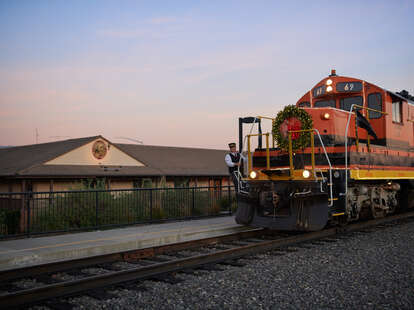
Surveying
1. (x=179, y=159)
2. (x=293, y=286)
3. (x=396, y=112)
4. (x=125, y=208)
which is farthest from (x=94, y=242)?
(x=179, y=159)

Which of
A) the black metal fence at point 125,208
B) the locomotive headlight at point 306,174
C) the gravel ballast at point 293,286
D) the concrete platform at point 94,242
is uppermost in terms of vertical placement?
the locomotive headlight at point 306,174

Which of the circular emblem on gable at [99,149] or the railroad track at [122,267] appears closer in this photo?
the railroad track at [122,267]

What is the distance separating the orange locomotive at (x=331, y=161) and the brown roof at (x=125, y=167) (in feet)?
50.3

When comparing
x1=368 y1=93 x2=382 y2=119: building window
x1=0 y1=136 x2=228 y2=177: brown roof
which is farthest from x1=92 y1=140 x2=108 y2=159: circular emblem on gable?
x1=368 y1=93 x2=382 y2=119: building window

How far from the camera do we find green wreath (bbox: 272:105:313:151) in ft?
29.5

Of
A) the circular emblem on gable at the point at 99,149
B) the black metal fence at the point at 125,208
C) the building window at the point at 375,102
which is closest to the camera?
the building window at the point at 375,102

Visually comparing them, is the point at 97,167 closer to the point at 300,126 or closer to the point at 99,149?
the point at 99,149

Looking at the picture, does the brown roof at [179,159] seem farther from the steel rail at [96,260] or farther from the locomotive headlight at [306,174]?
the locomotive headlight at [306,174]

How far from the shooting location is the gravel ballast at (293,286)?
4582 mm

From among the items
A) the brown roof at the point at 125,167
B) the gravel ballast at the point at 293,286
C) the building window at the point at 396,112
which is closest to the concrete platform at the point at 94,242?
the gravel ballast at the point at 293,286

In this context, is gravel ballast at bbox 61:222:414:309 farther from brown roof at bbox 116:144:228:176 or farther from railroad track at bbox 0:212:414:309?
brown roof at bbox 116:144:228:176

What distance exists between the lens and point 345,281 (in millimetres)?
5438

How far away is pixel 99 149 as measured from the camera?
2584 centimetres

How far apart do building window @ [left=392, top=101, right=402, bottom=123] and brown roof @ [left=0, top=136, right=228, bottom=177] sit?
17.0 meters
